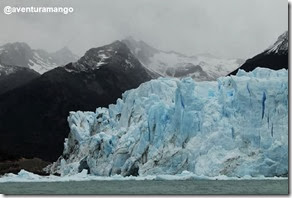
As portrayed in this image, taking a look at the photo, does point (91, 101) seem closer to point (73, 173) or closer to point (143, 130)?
point (73, 173)

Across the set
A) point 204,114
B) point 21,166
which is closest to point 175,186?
point 204,114

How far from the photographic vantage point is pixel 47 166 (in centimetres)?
4291

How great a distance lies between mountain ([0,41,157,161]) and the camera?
140ft

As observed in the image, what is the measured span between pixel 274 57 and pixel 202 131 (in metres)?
6.45

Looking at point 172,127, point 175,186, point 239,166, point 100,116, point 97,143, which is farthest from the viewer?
point 100,116

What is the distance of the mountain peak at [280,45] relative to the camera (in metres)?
29.1

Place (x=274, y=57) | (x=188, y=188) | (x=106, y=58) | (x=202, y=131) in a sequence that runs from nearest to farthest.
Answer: (x=188, y=188) → (x=202, y=131) → (x=274, y=57) → (x=106, y=58)

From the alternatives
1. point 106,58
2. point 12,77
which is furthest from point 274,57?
point 12,77

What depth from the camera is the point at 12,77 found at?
5188cm

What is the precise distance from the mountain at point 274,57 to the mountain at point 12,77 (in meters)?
20.5

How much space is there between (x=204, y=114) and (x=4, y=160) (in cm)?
1706

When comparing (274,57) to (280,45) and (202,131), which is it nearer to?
(280,45)

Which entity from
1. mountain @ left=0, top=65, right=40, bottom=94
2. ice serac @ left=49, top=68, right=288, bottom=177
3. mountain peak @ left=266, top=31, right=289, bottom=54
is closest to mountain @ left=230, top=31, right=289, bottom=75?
mountain peak @ left=266, top=31, right=289, bottom=54

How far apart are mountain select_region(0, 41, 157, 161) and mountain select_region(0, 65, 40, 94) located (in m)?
1.50
